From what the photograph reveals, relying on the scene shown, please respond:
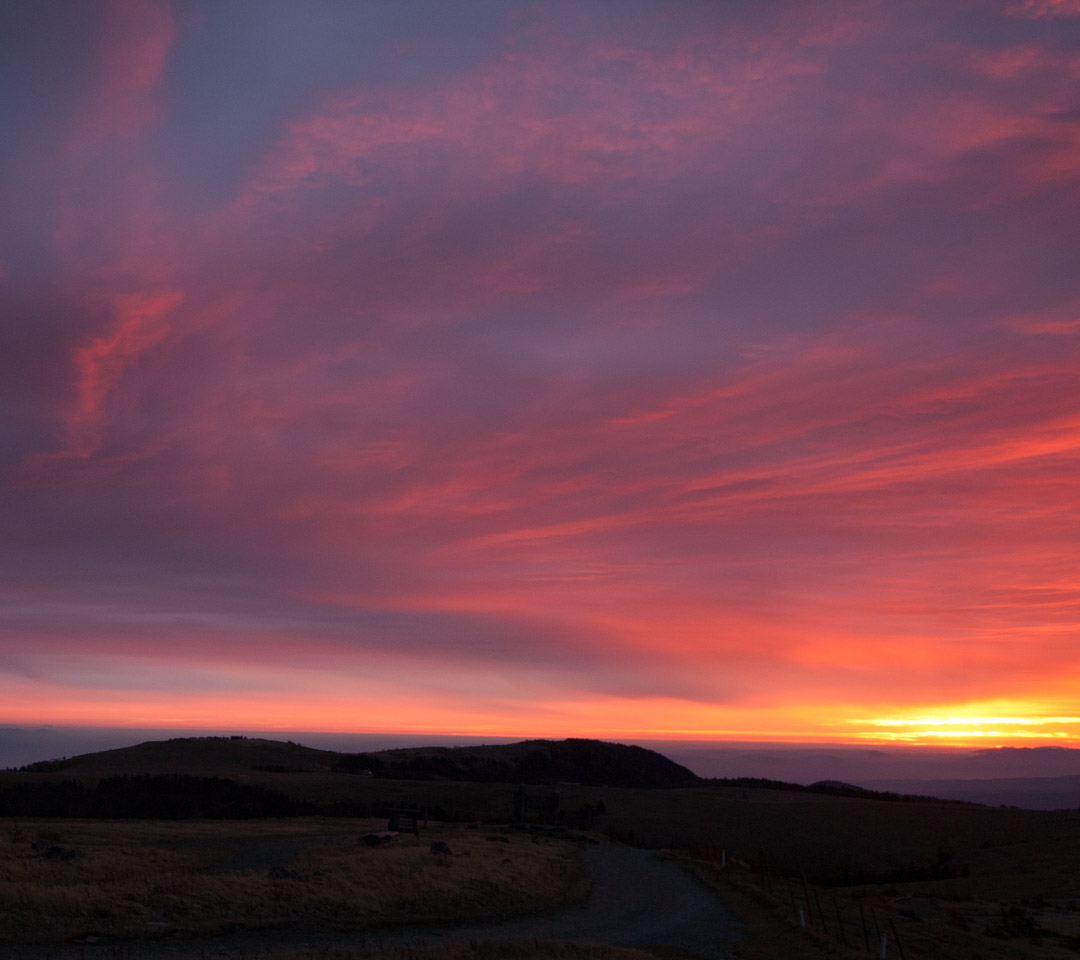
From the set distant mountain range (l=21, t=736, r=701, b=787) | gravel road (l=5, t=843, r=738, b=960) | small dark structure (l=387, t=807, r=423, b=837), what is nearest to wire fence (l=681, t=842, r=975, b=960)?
gravel road (l=5, t=843, r=738, b=960)

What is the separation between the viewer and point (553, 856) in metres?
39.4

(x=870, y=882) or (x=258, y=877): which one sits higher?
(x=258, y=877)

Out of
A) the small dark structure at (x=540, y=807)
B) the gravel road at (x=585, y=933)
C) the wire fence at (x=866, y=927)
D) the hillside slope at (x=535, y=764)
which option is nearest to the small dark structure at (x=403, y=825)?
the gravel road at (x=585, y=933)

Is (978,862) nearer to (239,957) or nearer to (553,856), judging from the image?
(553,856)

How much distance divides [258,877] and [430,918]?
18.0ft

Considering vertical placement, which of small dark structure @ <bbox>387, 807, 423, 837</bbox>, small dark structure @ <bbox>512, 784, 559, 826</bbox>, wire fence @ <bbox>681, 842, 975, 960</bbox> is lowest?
wire fence @ <bbox>681, 842, 975, 960</bbox>

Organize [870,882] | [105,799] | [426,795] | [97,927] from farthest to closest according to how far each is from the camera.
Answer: [426,795], [105,799], [870,882], [97,927]

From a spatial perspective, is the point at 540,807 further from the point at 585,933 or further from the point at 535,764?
the point at 535,764

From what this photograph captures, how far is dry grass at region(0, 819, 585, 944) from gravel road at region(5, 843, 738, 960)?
0.86 m

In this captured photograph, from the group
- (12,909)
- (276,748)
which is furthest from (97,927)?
(276,748)

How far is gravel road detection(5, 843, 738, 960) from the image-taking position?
18.8 m

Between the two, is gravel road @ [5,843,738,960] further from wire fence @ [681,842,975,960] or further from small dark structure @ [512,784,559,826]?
small dark structure @ [512,784,559,826]

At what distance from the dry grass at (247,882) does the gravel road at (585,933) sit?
0.86 metres

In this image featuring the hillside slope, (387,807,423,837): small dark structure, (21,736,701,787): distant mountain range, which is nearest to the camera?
(387,807,423,837): small dark structure
